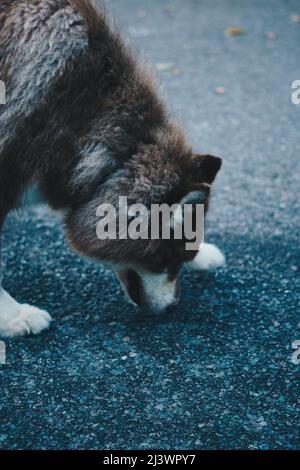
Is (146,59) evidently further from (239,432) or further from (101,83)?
(239,432)

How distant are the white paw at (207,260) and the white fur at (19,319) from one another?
1.08 metres

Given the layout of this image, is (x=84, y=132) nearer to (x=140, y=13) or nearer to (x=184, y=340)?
(x=184, y=340)

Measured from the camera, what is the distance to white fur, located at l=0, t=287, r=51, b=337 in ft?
12.1

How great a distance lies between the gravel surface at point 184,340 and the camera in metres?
3.05

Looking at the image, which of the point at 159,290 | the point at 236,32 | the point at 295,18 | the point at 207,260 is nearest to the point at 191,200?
the point at 159,290

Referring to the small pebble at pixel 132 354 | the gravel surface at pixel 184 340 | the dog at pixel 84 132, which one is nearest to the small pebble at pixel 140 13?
the gravel surface at pixel 184 340

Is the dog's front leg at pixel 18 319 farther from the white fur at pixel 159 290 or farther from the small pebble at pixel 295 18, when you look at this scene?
the small pebble at pixel 295 18

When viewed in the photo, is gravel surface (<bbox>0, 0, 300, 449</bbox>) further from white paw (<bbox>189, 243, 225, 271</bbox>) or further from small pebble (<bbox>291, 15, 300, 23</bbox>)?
small pebble (<bbox>291, 15, 300, 23</bbox>)

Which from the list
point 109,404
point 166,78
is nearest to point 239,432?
point 109,404

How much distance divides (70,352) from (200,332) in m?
0.74

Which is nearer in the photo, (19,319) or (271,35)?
(19,319)

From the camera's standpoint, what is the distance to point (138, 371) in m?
3.42

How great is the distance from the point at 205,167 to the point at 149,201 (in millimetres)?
374

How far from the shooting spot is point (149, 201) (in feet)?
10.8
